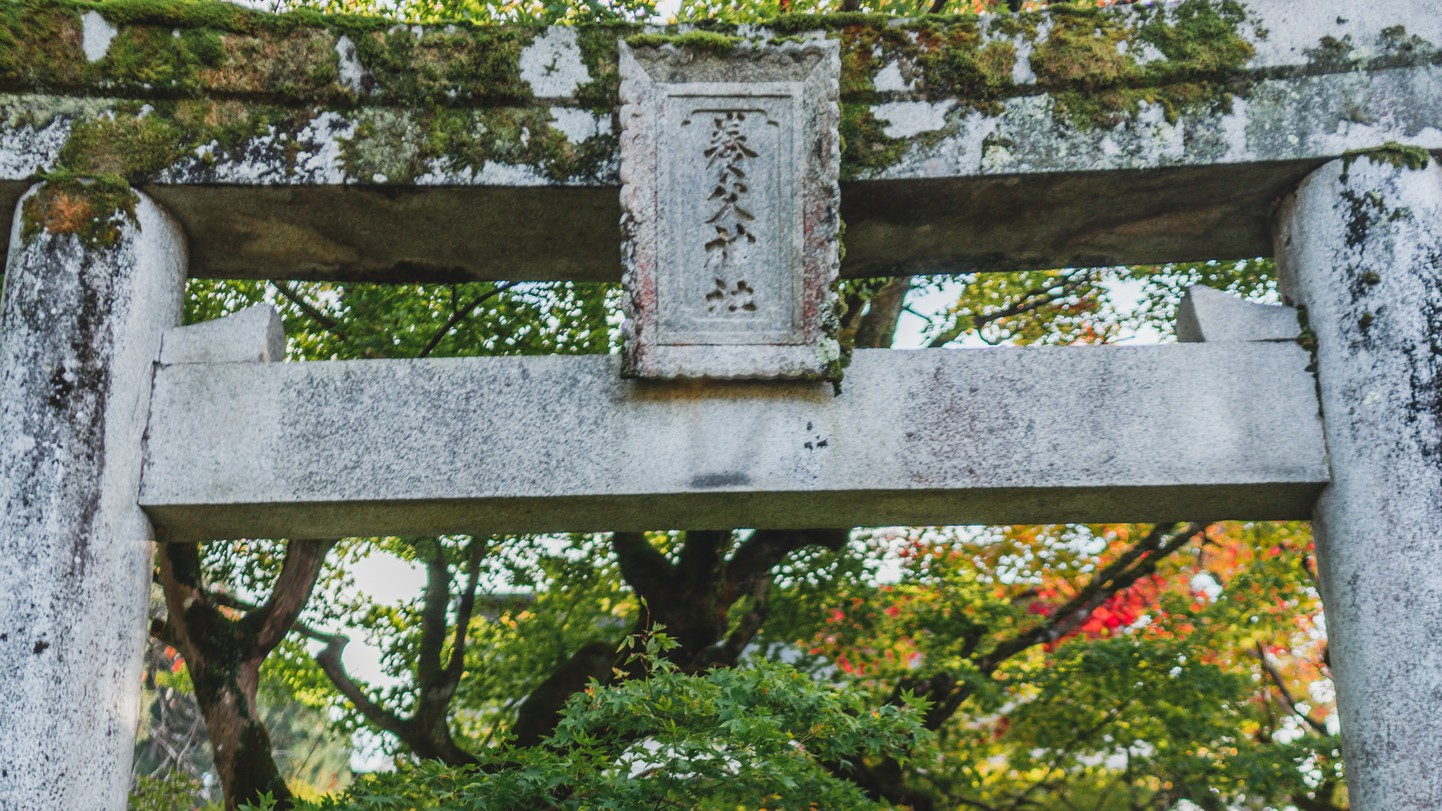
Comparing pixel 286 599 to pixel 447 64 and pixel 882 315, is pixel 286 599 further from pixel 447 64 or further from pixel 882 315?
pixel 447 64

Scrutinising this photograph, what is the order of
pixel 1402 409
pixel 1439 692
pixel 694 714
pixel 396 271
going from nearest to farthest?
pixel 1439 692
pixel 1402 409
pixel 694 714
pixel 396 271

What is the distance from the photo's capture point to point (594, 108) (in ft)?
13.0

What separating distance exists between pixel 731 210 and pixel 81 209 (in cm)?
196

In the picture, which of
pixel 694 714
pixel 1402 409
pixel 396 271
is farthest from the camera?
pixel 396 271

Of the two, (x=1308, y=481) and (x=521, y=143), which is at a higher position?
(x=521, y=143)

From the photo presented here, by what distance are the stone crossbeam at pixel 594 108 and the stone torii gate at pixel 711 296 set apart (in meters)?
0.01

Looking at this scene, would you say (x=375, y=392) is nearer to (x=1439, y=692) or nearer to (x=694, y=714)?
(x=694, y=714)

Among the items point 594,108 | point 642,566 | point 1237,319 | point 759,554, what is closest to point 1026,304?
point 759,554

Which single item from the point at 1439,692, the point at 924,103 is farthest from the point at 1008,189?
the point at 1439,692

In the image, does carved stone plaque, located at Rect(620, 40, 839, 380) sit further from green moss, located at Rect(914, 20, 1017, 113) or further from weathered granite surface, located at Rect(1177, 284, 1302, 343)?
weathered granite surface, located at Rect(1177, 284, 1302, 343)

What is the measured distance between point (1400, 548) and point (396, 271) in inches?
129

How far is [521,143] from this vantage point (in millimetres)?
3918

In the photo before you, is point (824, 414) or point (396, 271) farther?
point (396, 271)

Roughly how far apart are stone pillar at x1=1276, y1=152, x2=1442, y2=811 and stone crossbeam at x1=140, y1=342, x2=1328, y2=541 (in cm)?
12
